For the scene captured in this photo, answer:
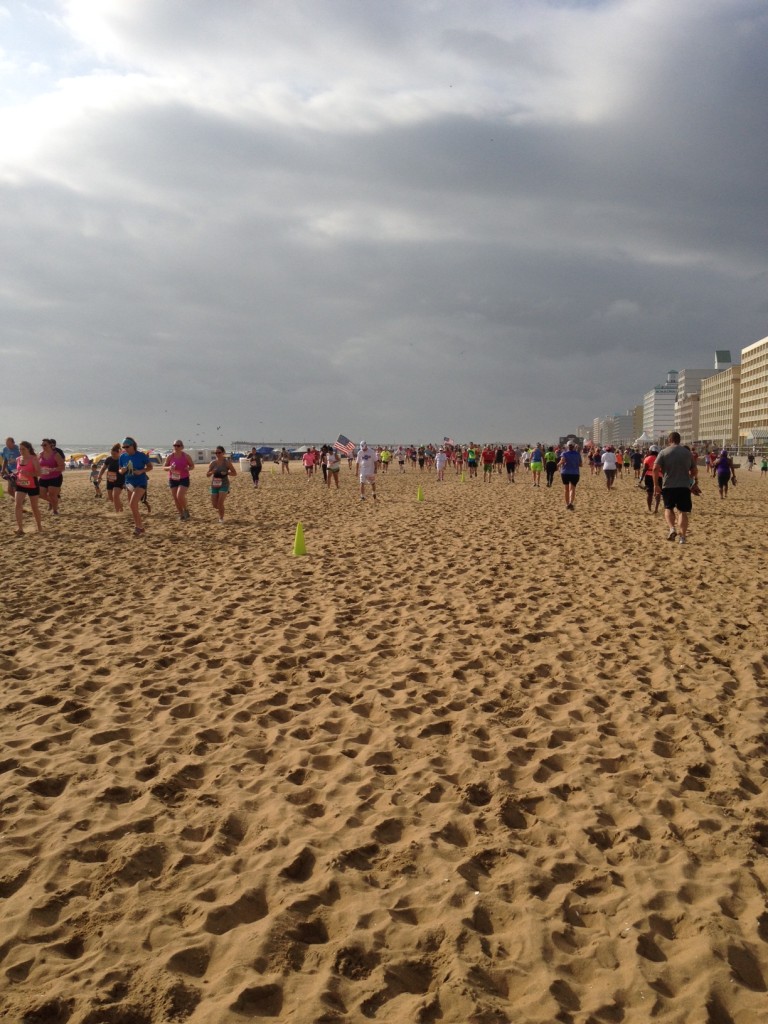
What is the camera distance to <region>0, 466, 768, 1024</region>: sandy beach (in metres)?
2.52

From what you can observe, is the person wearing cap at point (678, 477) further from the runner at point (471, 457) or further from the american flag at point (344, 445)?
the american flag at point (344, 445)

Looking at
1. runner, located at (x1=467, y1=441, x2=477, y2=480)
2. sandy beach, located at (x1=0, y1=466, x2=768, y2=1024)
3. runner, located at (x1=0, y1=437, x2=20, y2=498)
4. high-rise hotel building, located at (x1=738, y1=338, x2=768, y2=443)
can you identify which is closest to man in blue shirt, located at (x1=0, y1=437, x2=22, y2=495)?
Answer: runner, located at (x1=0, y1=437, x2=20, y2=498)

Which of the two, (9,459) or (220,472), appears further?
(9,459)

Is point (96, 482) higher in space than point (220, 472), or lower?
lower

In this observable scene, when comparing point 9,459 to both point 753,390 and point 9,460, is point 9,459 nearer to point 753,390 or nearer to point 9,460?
point 9,460

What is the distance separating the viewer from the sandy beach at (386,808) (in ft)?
8.27

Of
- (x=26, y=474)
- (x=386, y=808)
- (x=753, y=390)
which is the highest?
(x=753, y=390)

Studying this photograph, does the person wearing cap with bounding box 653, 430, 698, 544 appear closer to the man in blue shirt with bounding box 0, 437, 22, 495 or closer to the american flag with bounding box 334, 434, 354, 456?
the man in blue shirt with bounding box 0, 437, 22, 495

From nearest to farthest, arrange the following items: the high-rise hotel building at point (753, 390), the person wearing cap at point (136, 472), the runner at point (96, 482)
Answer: the person wearing cap at point (136, 472)
the runner at point (96, 482)
the high-rise hotel building at point (753, 390)

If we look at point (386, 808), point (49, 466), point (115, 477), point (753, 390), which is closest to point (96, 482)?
point (115, 477)

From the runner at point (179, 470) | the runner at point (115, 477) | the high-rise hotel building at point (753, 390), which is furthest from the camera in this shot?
the high-rise hotel building at point (753, 390)

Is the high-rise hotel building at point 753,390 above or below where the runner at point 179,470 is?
above

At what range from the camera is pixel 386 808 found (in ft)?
12.0

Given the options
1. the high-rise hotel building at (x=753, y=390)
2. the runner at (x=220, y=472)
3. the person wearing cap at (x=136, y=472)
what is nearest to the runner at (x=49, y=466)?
the person wearing cap at (x=136, y=472)
